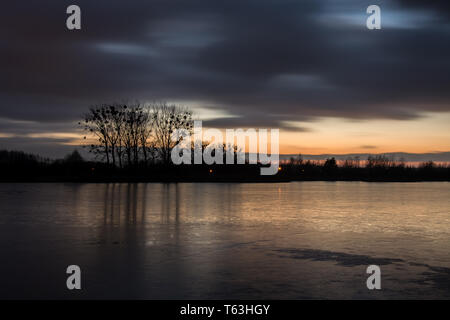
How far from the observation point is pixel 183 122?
70000 millimetres

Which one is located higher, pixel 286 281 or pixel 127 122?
pixel 127 122

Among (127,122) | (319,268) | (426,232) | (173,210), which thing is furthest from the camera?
(127,122)

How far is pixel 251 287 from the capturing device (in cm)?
710

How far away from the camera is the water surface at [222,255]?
23.0ft

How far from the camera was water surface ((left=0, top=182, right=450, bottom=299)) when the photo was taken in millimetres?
7016

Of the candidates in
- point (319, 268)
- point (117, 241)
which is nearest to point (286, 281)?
point (319, 268)

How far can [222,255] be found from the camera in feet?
31.4

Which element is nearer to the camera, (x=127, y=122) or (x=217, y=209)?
(x=217, y=209)
